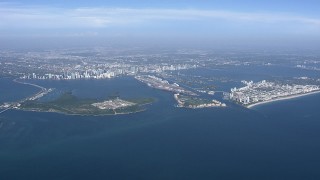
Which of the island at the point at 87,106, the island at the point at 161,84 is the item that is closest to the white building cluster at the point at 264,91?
the island at the point at 161,84

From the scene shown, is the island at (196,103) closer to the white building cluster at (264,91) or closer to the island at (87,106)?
the white building cluster at (264,91)

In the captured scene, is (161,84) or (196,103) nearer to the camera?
(196,103)

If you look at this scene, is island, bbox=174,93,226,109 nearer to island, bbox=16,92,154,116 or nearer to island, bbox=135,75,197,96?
island, bbox=16,92,154,116

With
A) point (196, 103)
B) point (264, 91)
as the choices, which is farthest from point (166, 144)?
point (264, 91)

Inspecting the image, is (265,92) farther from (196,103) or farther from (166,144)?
(166,144)

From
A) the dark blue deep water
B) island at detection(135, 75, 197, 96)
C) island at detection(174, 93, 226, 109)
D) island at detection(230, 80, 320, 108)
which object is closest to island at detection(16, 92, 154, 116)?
the dark blue deep water

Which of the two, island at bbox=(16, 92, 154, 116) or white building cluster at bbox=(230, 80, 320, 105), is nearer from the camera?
island at bbox=(16, 92, 154, 116)

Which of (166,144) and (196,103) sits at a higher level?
(196,103)

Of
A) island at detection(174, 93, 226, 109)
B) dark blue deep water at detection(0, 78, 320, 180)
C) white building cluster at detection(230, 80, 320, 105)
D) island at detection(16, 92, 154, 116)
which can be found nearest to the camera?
dark blue deep water at detection(0, 78, 320, 180)
